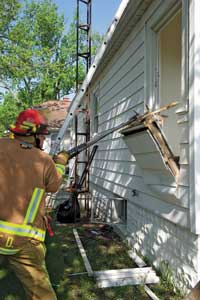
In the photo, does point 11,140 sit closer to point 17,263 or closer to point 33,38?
point 17,263

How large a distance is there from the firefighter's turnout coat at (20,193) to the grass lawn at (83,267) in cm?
161

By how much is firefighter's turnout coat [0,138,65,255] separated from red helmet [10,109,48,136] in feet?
0.40

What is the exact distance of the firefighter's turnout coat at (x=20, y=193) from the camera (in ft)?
8.41

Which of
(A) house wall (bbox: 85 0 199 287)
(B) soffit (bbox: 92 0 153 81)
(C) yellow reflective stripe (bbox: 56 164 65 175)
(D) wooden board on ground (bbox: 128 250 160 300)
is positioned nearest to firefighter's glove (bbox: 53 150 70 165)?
(C) yellow reflective stripe (bbox: 56 164 65 175)

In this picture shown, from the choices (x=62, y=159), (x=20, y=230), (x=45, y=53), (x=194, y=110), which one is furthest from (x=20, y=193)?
(x=45, y=53)

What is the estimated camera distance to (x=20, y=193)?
259 centimetres

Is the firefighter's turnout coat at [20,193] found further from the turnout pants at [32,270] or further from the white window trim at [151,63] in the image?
the white window trim at [151,63]

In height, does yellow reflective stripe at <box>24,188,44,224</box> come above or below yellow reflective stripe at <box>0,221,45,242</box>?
above

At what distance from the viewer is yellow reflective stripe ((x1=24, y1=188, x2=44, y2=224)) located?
263 centimetres

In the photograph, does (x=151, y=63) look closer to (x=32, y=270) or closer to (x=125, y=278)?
(x=125, y=278)

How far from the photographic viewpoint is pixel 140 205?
543 centimetres

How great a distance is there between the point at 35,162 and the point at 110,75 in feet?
19.3

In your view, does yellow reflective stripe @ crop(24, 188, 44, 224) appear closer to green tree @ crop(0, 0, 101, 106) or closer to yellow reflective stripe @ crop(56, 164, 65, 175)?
yellow reflective stripe @ crop(56, 164, 65, 175)

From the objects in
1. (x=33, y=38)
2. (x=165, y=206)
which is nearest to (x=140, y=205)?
(x=165, y=206)
